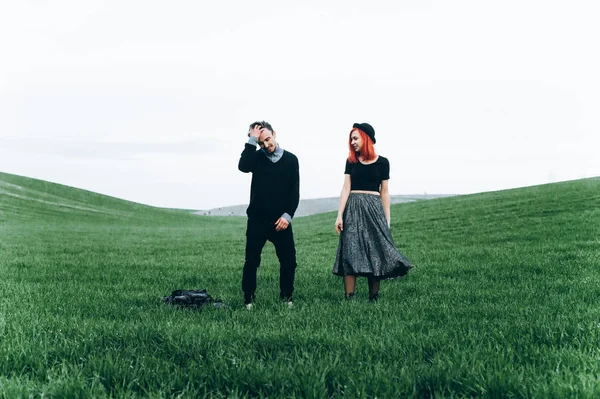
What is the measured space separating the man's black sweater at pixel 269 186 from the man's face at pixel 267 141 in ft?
0.41

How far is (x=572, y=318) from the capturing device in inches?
253

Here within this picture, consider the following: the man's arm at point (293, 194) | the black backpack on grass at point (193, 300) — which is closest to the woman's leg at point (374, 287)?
the man's arm at point (293, 194)

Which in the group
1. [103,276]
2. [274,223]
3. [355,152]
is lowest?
[103,276]

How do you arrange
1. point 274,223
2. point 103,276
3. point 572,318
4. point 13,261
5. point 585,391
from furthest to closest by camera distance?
point 13,261 < point 103,276 < point 274,223 < point 572,318 < point 585,391

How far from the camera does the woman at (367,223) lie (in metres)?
8.65

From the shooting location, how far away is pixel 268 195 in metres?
8.14

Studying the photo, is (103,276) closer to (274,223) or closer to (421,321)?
(274,223)

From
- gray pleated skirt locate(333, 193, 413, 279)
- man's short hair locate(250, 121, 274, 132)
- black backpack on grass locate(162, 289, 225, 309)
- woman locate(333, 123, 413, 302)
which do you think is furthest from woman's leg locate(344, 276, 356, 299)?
man's short hair locate(250, 121, 274, 132)

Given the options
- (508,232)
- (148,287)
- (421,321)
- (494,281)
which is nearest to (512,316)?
(421,321)

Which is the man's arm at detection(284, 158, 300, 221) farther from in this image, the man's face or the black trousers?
the man's face

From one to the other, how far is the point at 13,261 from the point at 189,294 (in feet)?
32.2

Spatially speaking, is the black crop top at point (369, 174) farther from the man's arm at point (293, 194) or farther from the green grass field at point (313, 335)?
the green grass field at point (313, 335)

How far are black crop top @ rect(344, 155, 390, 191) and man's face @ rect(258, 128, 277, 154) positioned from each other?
1.47m

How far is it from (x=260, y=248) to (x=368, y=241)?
182cm
